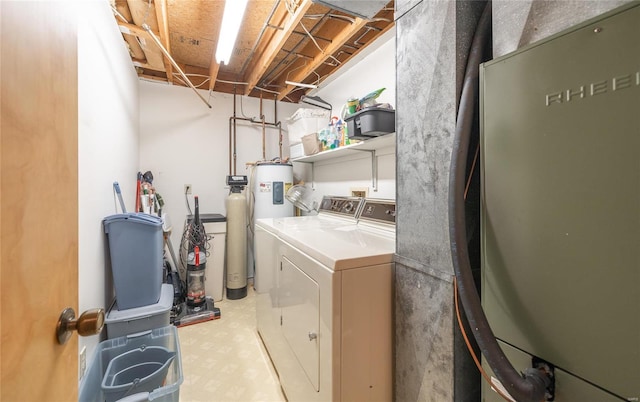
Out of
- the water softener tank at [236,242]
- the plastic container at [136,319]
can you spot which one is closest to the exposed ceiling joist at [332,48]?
the water softener tank at [236,242]

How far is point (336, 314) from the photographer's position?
44.4 inches

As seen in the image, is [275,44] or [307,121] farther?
[307,121]

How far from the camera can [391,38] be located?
2248mm

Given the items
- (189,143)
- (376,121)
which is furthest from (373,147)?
(189,143)

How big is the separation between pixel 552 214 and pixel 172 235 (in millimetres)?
3629

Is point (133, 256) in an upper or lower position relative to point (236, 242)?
upper

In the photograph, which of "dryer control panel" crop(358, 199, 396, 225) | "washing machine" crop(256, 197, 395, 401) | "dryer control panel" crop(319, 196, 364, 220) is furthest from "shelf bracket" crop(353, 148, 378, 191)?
"washing machine" crop(256, 197, 395, 401)

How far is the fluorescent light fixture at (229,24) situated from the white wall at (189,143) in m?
1.37

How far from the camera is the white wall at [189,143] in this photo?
3248mm

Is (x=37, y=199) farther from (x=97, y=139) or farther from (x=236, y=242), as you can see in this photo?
(x=236, y=242)

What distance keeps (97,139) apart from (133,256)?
0.78 metres

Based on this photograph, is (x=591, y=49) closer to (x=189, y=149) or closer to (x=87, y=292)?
(x=87, y=292)

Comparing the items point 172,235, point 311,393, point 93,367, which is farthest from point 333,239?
point 172,235

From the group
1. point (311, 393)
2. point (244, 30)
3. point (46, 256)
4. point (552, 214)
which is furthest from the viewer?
point (244, 30)
